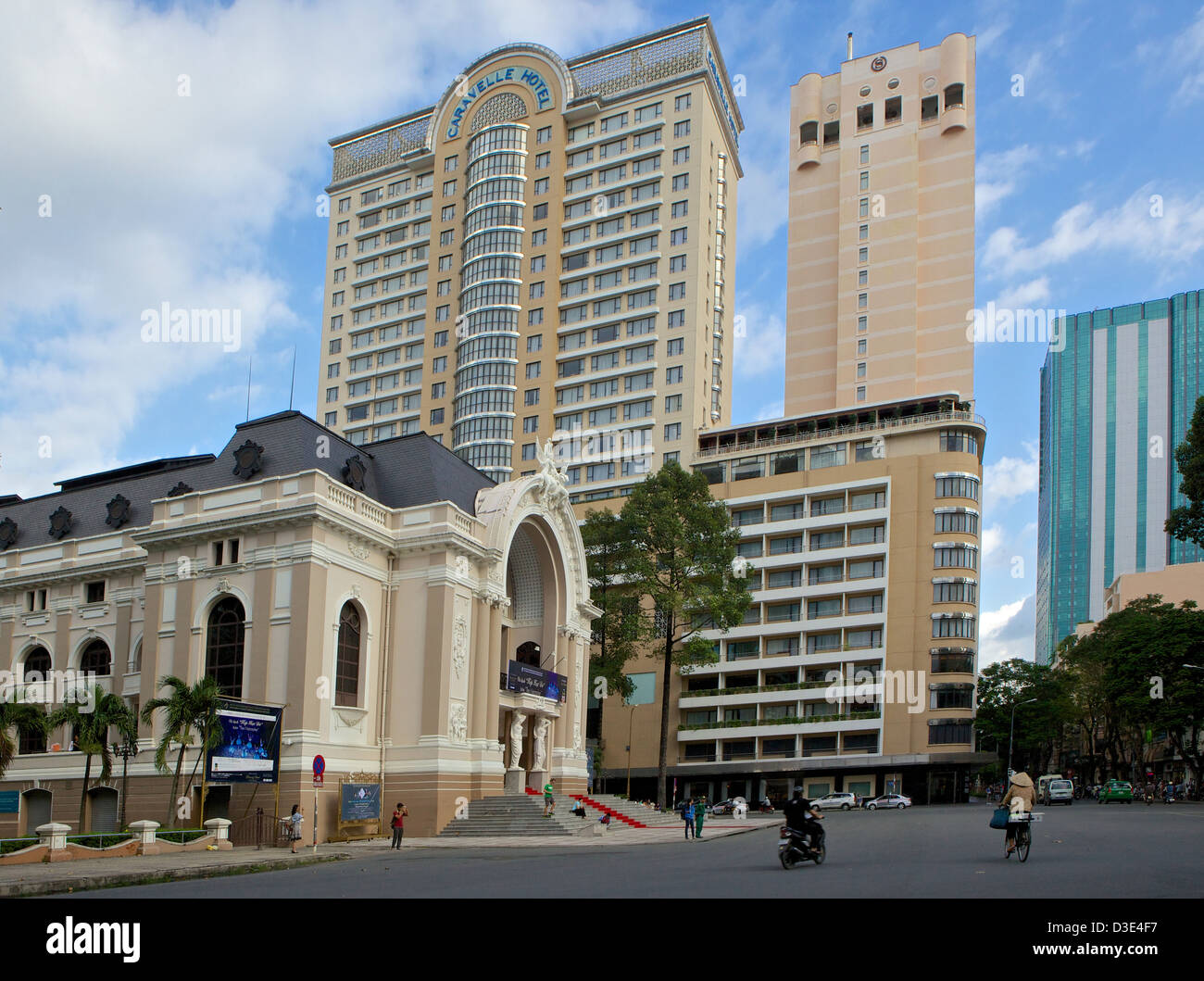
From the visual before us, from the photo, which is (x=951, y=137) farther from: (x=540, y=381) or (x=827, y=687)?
(x=827, y=687)

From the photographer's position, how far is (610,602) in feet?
199

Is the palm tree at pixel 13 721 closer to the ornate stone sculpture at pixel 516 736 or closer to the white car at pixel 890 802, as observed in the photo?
the ornate stone sculpture at pixel 516 736

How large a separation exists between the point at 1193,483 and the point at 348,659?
36.9 meters

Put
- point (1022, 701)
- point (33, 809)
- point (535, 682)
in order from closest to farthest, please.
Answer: point (33, 809), point (535, 682), point (1022, 701)

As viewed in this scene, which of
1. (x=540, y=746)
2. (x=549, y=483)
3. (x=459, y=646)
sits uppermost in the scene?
(x=549, y=483)

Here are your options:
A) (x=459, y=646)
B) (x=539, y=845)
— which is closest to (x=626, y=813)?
(x=459, y=646)

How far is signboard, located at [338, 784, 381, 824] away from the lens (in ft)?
126

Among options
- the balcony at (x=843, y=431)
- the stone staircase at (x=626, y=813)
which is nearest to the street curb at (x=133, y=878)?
the stone staircase at (x=626, y=813)

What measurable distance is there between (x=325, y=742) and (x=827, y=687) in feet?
169

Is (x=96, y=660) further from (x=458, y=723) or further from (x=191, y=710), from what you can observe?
(x=458, y=723)

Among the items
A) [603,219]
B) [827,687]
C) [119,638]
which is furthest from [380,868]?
[603,219]

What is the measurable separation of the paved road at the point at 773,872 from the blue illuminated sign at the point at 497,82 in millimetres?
87128
